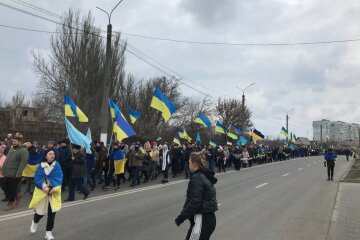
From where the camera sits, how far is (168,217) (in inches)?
384

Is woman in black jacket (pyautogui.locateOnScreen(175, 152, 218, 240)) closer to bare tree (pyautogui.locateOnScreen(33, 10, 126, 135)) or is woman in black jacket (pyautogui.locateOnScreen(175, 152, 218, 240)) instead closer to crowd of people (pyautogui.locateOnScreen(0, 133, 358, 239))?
crowd of people (pyautogui.locateOnScreen(0, 133, 358, 239))

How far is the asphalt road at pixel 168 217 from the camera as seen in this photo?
799 cm

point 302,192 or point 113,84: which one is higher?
point 113,84

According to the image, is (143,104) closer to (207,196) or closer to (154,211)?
(154,211)

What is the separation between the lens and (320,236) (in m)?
8.20

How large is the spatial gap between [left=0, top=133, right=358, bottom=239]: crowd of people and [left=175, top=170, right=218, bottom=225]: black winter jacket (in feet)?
1.12

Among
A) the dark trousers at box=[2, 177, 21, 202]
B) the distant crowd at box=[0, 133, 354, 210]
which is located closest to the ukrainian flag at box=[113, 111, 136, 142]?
the distant crowd at box=[0, 133, 354, 210]

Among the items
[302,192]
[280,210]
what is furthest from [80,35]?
[280,210]

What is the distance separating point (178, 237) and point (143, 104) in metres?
39.5

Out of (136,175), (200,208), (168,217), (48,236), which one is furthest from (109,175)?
(200,208)

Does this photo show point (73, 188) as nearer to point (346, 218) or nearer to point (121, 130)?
point (121, 130)

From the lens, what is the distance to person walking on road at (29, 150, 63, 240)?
24.4 ft

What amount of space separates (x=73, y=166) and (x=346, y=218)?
7.77 m

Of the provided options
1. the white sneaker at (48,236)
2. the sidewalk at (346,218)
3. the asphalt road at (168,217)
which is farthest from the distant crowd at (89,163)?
the white sneaker at (48,236)
